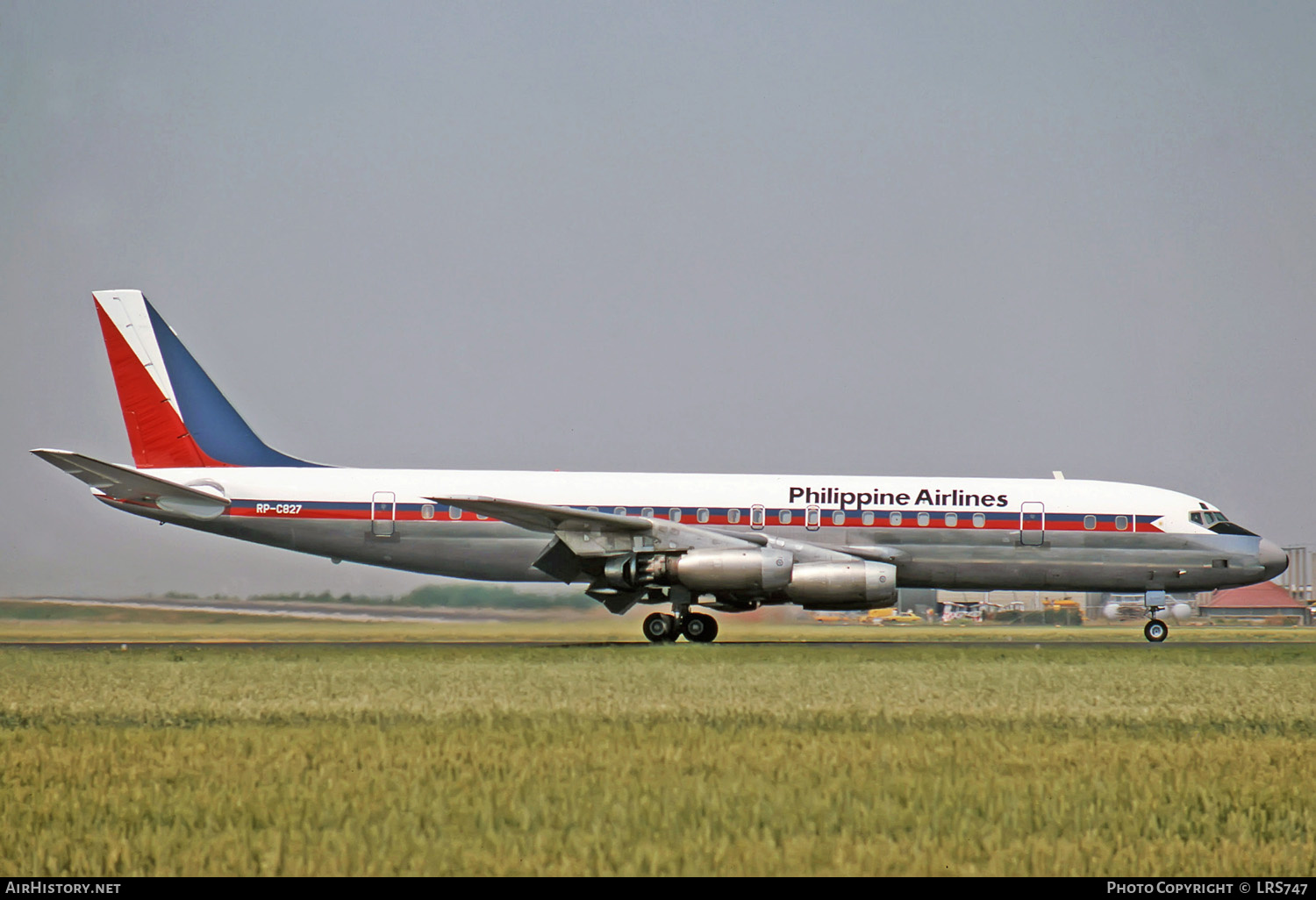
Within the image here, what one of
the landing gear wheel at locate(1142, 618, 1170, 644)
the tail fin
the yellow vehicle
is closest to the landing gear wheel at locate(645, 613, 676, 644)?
the tail fin

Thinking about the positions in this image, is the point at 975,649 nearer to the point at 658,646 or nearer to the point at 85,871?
the point at 658,646

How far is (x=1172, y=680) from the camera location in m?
14.8

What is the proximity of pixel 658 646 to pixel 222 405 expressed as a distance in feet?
35.6

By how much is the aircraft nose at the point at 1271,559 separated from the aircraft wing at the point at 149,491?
66.7 feet

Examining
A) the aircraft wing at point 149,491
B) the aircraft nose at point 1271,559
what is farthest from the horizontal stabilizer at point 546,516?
the aircraft nose at point 1271,559

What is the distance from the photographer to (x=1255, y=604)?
244ft

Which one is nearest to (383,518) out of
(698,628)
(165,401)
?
(165,401)

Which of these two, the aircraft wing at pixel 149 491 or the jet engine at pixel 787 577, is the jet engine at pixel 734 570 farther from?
the aircraft wing at pixel 149 491

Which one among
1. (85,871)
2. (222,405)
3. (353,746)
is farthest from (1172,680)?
(222,405)

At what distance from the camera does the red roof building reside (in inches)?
2806

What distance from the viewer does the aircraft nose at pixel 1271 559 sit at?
26.0 meters

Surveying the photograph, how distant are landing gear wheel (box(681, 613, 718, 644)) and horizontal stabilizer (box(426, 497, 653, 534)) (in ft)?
6.59

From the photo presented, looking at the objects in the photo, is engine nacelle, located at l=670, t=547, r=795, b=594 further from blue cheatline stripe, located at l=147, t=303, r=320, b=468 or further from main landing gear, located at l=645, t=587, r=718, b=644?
blue cheatline stripe, located at l=147, t=303, r=320, b=468

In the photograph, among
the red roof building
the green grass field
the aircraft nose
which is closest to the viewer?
the green grass field
